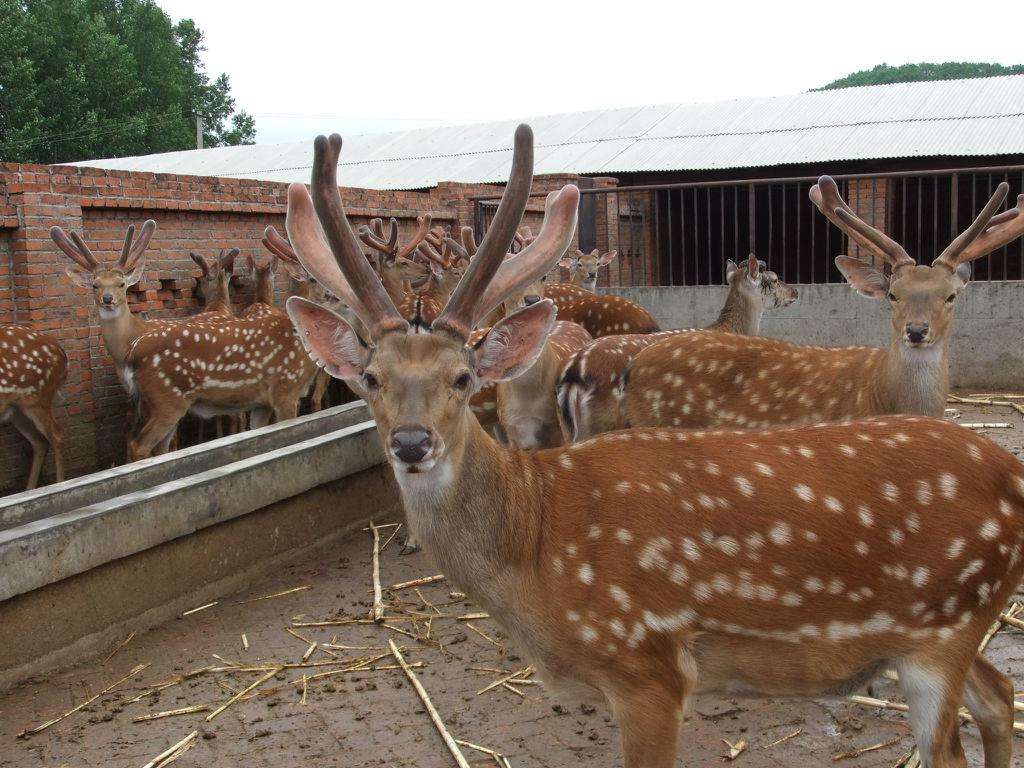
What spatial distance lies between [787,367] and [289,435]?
3295 millimetres

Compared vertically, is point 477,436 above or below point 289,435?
above

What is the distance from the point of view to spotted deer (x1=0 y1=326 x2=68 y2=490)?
639 cm

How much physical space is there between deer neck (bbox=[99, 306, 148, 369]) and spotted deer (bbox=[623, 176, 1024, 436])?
4030 mm

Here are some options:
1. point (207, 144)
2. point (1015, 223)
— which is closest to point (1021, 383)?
point (1015, 223)

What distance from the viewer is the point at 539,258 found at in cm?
318

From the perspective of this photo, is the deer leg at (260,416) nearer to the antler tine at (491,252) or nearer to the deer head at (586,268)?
the deer head at (586,268)

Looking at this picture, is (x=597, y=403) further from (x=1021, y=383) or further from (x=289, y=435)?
(x=1021, y=383)

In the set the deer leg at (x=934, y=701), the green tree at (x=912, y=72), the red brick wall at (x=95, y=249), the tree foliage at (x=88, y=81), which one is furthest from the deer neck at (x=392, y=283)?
the green tree at (x=912, y=72)

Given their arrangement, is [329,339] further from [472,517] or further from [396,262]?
[396,262]

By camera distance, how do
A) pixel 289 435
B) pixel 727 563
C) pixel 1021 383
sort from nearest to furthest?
pixel 727 563 < pixel 289 435 < pixel 1021 383

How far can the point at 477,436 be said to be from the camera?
297cm

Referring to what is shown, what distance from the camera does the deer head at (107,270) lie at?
23.1ft

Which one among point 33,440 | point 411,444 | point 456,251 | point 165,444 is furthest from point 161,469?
point 456,251

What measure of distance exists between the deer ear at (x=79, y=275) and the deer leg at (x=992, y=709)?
6.29m
